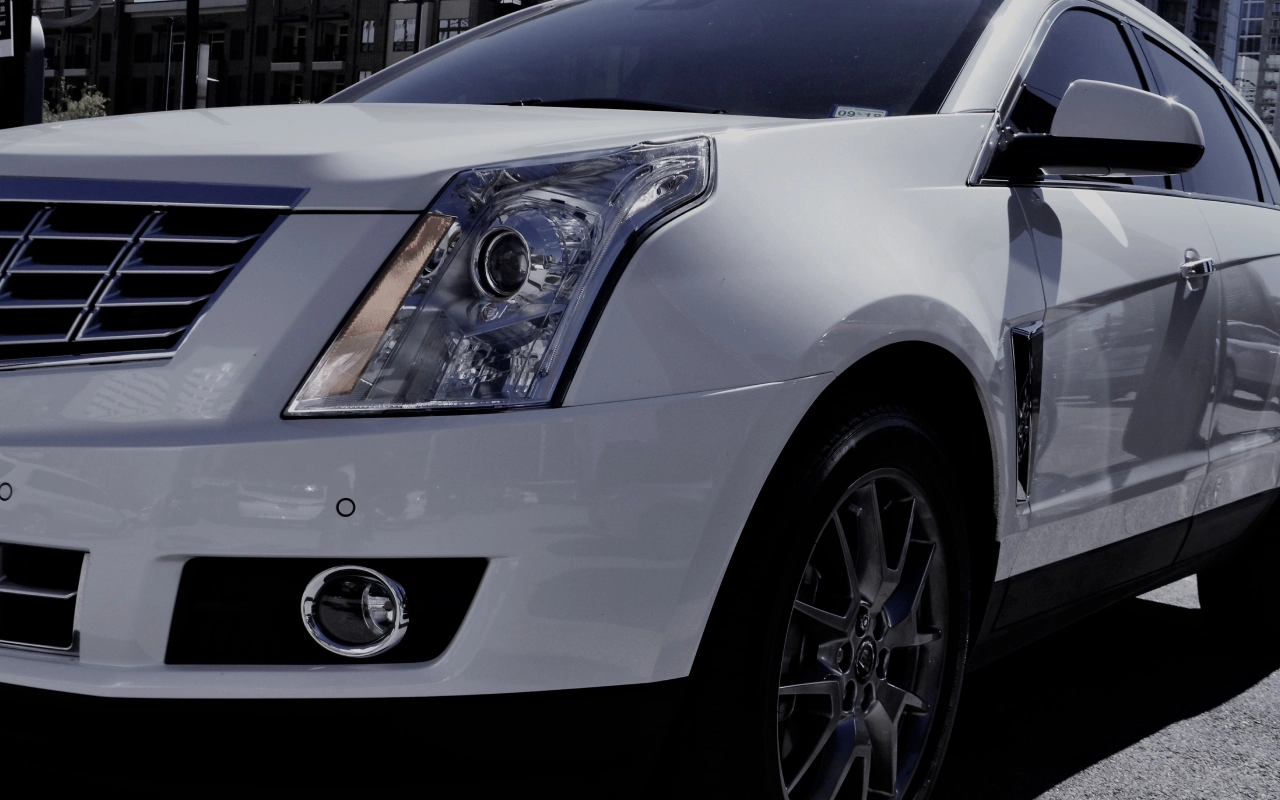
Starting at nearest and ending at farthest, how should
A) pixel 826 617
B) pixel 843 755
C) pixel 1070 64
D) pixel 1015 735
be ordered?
pixel 826 617
pixel 843 755
pixel 1070 64
pixel 1015 735

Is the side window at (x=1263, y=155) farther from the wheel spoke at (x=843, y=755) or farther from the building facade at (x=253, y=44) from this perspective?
the building facade at (x=253, y=44)

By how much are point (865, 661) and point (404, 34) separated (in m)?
67.0

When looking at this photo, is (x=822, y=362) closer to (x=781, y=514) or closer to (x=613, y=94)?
(x=781, y=514)

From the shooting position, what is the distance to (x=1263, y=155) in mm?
4266

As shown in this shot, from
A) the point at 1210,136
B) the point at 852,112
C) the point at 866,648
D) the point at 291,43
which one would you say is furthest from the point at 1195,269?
the point at 291,43

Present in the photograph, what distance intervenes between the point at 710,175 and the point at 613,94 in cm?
100

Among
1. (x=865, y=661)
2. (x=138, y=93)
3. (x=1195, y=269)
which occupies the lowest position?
(x=138, y=93)

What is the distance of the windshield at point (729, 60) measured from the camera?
263 cm

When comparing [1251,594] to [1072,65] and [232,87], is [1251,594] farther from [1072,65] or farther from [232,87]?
[232,87]

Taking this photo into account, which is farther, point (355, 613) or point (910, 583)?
point (910, 583)

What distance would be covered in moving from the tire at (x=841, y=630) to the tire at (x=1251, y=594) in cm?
194

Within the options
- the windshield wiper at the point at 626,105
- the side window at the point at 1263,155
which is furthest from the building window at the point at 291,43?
the windshield wiper at the point at 626,105

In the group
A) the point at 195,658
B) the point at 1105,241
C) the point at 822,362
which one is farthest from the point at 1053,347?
the point at 195,658

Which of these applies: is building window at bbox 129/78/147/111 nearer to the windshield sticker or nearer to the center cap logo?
the windshield sticker
